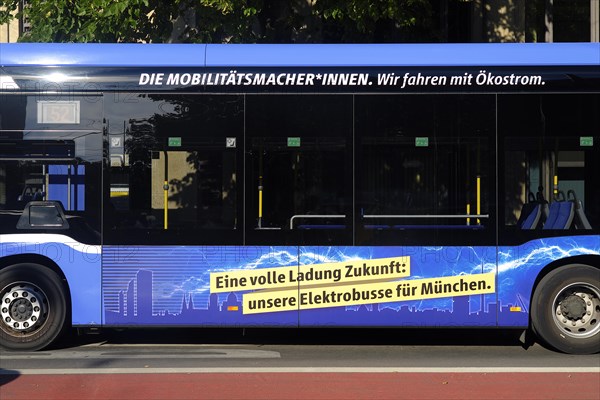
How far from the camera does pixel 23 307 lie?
8.75 m

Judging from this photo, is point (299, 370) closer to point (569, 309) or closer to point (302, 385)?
point (302, 385)

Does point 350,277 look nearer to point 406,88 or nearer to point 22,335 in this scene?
point 406,88

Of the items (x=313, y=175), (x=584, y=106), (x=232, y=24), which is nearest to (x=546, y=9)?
(x=232, y=24)

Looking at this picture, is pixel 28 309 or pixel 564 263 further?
pixel 28 309

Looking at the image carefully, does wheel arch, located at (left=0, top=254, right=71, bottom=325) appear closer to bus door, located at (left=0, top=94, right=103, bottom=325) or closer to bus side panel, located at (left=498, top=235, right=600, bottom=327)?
bus door, located at (left=0, top=94, right=103, bottom=325)

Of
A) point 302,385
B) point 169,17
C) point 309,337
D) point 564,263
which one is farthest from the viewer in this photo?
point 169,17

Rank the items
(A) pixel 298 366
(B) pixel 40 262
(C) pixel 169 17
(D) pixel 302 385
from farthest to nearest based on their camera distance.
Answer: (C) pixel 169 17 < (B) pixel 40 262 < (A) pixel 298 366 < (D) pixel 302 385

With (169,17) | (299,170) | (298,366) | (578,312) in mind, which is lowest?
(298,366)

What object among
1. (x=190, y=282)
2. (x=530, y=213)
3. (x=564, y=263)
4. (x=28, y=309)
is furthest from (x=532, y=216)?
(x=28, y=309)

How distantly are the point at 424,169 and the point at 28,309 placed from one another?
4300 mm

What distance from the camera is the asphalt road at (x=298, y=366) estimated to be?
691 cm

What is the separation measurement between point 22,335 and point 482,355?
15.6 feet

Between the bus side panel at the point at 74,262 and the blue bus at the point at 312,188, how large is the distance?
0.05ft

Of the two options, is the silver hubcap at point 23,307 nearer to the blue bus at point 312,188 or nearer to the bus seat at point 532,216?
the blue bus at point 312,188
